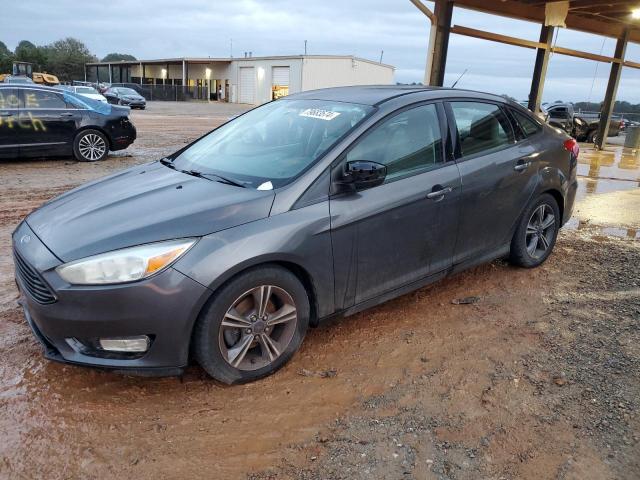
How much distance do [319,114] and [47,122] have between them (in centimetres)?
793

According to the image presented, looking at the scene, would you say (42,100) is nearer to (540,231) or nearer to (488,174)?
(488,174)

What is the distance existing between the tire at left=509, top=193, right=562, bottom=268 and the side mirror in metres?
1.93

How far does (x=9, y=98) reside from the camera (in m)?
9.23

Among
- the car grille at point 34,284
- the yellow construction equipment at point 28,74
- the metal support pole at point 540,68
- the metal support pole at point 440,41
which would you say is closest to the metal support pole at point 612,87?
the metal support pole at point 540,68

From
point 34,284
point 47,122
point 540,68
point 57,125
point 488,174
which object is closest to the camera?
point 34,284

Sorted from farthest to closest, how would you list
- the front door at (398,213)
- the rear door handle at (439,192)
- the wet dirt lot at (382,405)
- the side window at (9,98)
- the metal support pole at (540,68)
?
the metal support pole at (540,68) → the side window at (9,98) → the rear door handle at (439,192) → the front door at (398,213) → the wet dirt lot at (382,405)

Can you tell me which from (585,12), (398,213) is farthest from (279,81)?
(398,213)

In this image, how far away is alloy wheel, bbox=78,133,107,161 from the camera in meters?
10.1

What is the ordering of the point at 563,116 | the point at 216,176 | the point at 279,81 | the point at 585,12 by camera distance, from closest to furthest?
1. the point at 216,176
2. the point at 585,12
3. the point at 563,116
4. the point at 279,81

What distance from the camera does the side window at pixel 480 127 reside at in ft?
12.9

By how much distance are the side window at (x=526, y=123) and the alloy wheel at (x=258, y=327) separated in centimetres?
284

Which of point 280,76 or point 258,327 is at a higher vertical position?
point 280,76

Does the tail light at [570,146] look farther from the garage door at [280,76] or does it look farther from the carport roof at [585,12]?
the garage door at [280,76]

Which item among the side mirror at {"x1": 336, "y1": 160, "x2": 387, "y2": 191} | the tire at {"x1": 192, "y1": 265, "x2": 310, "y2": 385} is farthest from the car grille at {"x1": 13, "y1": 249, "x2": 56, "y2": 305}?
the side mirror at {"x1": 336, "y1": 160, "x2": 387, "y2": 191}
